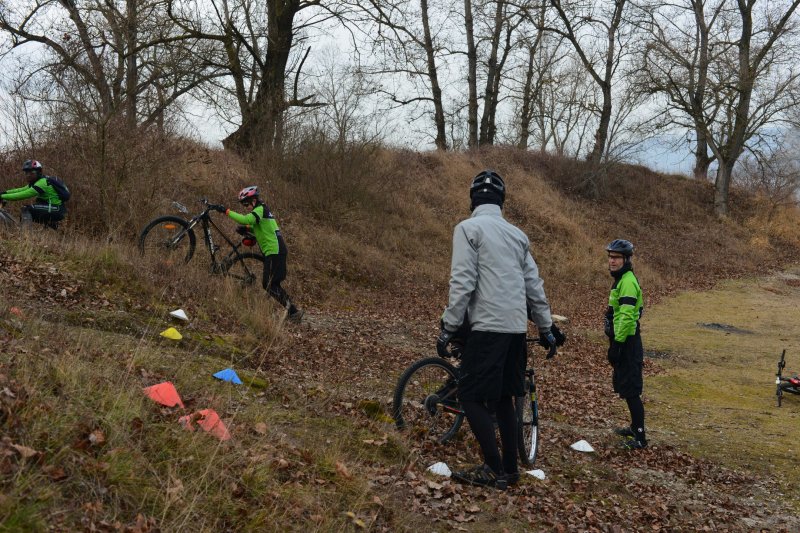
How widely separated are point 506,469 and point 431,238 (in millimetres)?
14948

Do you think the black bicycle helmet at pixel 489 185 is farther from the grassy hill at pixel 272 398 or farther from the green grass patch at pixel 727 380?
the green grass patch at pixel 727 380

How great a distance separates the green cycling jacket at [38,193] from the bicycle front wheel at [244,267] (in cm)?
278

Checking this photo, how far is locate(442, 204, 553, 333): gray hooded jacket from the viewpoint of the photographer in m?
4.76

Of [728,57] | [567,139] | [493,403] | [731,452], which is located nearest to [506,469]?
[493,403]

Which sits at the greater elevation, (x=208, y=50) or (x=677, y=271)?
(x=208, y=50)

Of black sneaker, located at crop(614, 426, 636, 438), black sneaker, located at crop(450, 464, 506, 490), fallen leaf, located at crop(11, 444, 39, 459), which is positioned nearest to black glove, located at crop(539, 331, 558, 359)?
black sneaker, located at crop(450, 464, 506, 490)

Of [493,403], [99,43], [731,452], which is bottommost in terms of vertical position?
[731,452]

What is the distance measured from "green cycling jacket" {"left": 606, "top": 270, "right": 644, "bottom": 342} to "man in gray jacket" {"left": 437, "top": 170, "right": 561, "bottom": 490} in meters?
2.10

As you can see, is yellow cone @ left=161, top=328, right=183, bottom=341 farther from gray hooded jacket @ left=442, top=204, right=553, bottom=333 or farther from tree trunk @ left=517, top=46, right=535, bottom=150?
tree trunk @ left=517, top=46, right=535, bottom=150

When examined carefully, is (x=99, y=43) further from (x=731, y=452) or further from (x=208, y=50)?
(x=731, y=452)

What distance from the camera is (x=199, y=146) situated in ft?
61.3

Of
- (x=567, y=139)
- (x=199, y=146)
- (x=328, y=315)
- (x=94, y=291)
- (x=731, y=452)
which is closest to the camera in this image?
(x=731, y=452)

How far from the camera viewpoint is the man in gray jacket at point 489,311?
4.77 meters

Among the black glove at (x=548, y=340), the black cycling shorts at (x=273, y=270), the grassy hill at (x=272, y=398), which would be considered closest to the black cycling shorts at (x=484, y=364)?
the black glove at (x=548, y=340)
